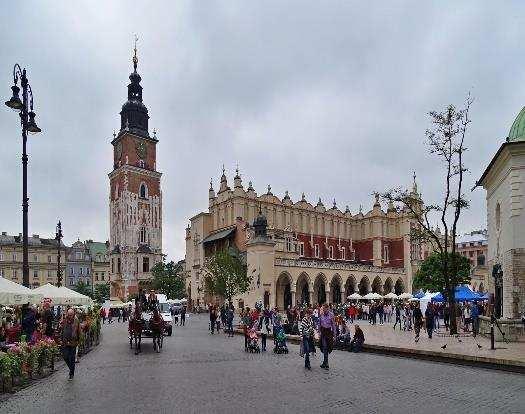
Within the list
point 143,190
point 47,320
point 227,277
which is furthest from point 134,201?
point 47,320

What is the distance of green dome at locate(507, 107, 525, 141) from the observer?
2274 centimetres

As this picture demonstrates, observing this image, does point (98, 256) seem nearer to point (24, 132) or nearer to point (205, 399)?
point (24, 132)

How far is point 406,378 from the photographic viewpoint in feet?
43.4

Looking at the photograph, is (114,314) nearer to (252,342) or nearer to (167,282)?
(167,282)

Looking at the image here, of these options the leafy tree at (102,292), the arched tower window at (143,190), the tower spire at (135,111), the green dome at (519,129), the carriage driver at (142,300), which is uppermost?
the tower spire at (135,111)

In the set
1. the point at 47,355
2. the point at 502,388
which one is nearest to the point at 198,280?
the point at 47,355

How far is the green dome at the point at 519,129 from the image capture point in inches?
895

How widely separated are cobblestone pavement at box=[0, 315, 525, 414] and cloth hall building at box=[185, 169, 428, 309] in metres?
41.5

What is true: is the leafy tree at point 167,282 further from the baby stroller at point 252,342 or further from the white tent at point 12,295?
the white tent at point 12,295

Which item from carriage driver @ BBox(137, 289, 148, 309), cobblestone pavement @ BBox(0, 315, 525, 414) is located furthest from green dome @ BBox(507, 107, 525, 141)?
carriage driver @ BBox(137, 289, 148, 309)

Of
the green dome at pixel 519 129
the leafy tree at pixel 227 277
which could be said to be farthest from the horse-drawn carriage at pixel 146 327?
the leafy tree at pixel 227 277

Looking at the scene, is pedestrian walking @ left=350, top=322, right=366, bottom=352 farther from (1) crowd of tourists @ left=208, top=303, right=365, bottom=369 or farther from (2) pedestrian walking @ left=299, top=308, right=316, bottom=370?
(2) pedestrian walking @ left=299, top=308, right=316, bottom=370

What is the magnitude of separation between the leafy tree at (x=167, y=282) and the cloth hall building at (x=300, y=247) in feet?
10.5

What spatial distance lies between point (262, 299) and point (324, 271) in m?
10.1
